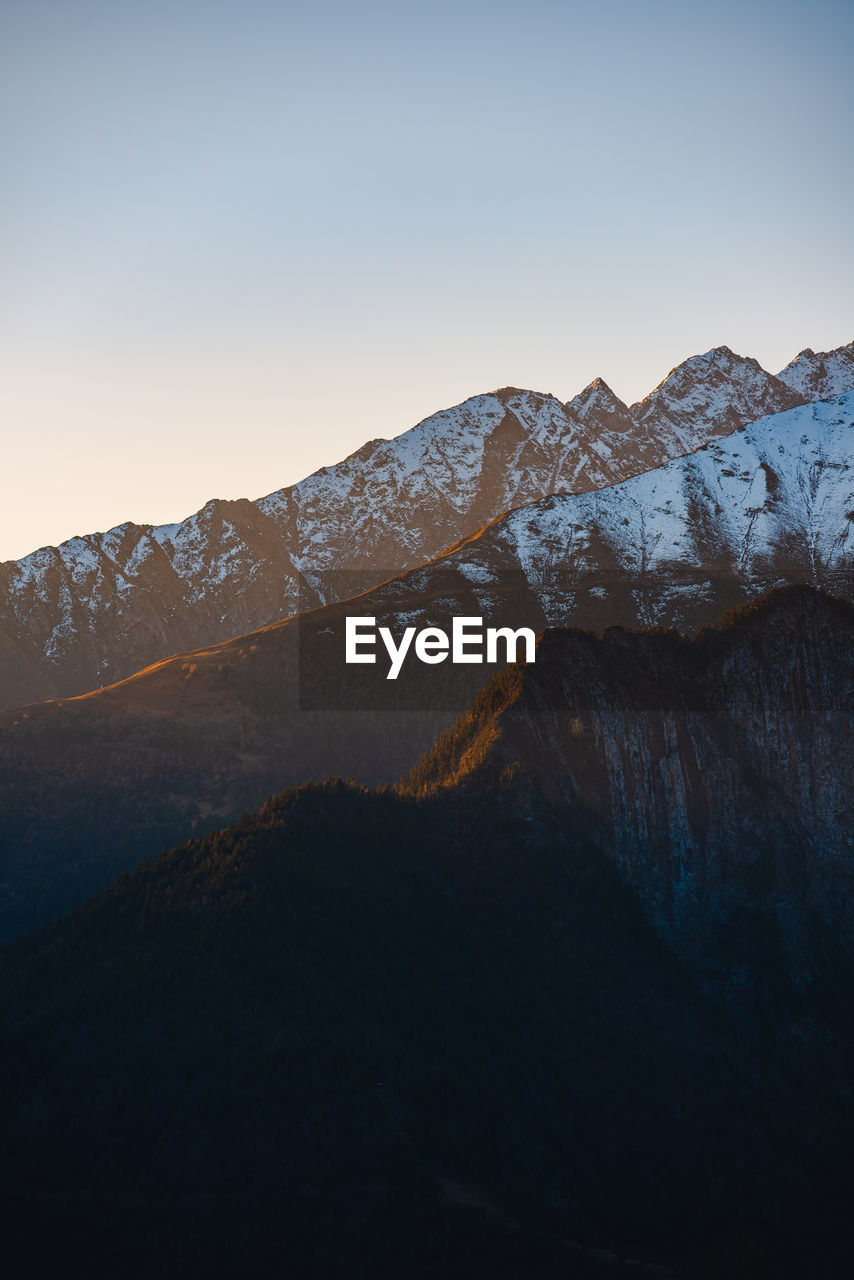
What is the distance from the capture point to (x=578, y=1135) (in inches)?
6565

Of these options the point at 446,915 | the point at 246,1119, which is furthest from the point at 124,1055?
the point at 446,915

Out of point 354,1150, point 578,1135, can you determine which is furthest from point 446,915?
point 354,1150

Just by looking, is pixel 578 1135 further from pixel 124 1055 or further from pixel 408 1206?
pixel 124 1055

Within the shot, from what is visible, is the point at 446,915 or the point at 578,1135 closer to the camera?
the point at 578,1135

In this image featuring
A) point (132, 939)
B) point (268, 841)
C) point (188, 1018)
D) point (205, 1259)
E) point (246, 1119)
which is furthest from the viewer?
point (268, 841)

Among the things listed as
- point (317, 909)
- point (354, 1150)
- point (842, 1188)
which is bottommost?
point (842, 1188)

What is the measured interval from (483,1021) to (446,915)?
20057mm

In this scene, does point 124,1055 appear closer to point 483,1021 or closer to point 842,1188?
point 483,1021

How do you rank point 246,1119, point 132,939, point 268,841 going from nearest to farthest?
point 246,1119, point 132,939, point 268,841

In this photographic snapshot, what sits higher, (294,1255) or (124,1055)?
(124,1055)

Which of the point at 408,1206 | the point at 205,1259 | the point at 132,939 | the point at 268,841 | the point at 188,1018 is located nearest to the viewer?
the point at 205,1259

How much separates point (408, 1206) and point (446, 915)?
63.5m

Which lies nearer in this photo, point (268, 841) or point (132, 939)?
point (132, 939)

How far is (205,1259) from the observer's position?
5020 inches
